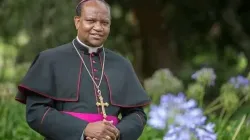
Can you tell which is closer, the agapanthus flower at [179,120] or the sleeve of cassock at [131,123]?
the agapanthus flower at [179,120]

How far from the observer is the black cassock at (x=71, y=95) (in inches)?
112

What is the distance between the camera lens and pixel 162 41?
10633mm

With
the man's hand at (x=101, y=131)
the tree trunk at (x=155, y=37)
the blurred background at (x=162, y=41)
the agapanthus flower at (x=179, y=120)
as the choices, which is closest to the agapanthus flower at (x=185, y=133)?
the agapanthus flower at (x=179, y=120)

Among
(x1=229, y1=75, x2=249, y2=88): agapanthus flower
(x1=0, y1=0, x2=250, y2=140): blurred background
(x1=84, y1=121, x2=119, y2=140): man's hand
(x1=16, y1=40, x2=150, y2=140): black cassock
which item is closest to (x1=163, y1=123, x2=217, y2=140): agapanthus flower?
(x1=84, y1=121, x2=119, y2=140): man's hand

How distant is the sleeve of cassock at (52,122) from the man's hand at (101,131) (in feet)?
0.13

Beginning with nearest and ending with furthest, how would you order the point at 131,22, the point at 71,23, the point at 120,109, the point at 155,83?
1. the point at 120,109
2. the point at 155,83
3. the point at 71,23
4. the point at 131,22

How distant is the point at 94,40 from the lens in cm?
295

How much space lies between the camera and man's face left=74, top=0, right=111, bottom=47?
9.59 feet

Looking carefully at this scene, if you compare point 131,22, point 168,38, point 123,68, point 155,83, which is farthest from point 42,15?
point 123,68

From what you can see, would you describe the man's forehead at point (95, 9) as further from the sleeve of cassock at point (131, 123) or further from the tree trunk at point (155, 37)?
the tree trunk at point (155, 37)

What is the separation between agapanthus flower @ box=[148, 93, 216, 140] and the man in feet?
0.85

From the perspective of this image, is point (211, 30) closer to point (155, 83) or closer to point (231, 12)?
point (231, 12)

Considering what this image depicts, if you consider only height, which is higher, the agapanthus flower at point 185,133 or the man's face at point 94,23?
the man's face at point 94,23

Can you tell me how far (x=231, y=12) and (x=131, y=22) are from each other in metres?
3.19
